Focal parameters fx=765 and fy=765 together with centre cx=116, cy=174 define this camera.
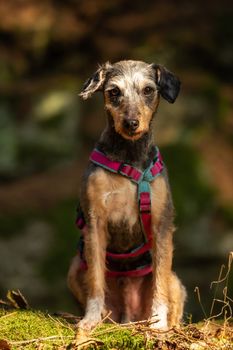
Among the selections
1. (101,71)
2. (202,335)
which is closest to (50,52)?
(101,71)

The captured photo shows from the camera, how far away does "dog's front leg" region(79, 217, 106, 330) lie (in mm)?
6008

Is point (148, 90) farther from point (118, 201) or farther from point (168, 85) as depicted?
point (118, 201)

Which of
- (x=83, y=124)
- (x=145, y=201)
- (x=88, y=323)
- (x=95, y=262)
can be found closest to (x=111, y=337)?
(x=88, y=323)

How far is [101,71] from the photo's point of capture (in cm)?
626

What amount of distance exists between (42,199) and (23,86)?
4.07 meters

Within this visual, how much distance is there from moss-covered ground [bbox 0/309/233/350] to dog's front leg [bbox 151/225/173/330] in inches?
31.0

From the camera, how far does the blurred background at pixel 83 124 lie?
11375 mm

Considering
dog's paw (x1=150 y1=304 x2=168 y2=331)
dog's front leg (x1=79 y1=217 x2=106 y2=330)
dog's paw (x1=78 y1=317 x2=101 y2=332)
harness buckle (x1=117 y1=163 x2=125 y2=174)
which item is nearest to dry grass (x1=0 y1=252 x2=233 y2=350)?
dog's paw (x1=78 y1=317 x2=101 y2=332)

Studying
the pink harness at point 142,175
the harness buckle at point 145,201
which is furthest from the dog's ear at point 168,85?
the harness buckle at point 145,201

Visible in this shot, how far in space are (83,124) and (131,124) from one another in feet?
29.3

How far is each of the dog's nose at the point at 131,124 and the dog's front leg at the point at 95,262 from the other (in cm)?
80

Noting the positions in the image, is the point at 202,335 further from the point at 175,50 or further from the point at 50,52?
the point at 50,52

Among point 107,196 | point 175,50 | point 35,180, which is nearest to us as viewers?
point 107,196

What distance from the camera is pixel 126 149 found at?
19.9 ft
